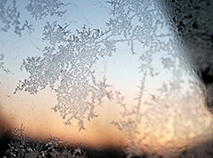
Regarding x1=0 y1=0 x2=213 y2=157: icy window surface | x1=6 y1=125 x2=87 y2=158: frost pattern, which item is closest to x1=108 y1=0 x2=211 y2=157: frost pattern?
x1=0 y1=0 x2=213 y2=157: icy window surface

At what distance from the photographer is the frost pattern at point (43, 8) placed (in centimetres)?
43

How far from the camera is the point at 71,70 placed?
0.41 metres

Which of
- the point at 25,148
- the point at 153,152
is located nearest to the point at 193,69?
the point at 153,152

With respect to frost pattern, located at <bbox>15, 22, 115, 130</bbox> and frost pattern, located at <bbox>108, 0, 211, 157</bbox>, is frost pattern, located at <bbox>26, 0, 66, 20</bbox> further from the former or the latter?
frost pattern, located at <bbox>108, 0, 211, 157</bbox>

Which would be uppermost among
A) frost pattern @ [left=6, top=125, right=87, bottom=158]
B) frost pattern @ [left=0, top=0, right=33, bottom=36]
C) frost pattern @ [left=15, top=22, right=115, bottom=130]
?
frost pattern @ [left=0, top=0, right=33, bottom=36]

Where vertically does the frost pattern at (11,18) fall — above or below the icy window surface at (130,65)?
above

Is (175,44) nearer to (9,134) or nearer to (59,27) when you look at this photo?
(59,27)

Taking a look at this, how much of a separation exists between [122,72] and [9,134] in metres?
0.28

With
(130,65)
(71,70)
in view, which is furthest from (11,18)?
(130,65)

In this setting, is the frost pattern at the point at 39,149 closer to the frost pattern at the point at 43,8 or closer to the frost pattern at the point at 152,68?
the frost pattern at the point at 152,68

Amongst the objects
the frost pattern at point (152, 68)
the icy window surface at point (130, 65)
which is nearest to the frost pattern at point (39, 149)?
the icy window surface at point (130, 65)

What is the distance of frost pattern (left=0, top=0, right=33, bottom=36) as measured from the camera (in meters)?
0.44

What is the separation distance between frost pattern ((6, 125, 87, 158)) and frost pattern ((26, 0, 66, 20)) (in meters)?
0.25

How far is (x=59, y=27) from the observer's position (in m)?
0.43
